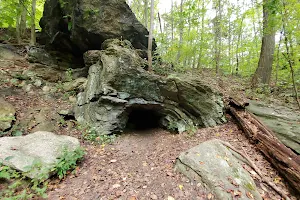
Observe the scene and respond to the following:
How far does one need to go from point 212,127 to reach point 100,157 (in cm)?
422

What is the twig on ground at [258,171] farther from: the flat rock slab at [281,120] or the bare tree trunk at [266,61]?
the bare tree trunk at [266,61]

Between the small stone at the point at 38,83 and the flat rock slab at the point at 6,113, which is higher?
the small stone at the point at 38,83

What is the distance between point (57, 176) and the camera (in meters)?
3.64

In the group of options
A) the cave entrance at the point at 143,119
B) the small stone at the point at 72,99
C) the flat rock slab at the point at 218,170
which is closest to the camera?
the flat rock slab at the point at 218,170

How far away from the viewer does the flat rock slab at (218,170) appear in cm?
314

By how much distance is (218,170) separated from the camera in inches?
140

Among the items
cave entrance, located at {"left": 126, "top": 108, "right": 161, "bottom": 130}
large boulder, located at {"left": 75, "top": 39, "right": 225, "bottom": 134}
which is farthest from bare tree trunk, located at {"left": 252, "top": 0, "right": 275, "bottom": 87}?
cave entrance, located at {"left": 126, "top": 108, "right": 161, "bottom": 130}

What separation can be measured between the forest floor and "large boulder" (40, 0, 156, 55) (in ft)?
11.5

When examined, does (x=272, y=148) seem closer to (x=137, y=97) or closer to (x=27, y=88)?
(x=137, y=97)

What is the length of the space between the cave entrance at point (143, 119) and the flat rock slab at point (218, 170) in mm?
3697

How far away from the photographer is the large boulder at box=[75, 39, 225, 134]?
6402 mm

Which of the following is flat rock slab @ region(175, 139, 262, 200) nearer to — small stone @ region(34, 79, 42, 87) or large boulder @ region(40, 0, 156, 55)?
large boulder @ region(40, 0, 156, 55)

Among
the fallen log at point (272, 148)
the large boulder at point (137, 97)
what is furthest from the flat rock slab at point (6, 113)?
the fallen log at point (272, 148)

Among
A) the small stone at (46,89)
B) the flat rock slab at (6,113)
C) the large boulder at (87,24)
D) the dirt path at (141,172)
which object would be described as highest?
the large boulder at (87,24)
